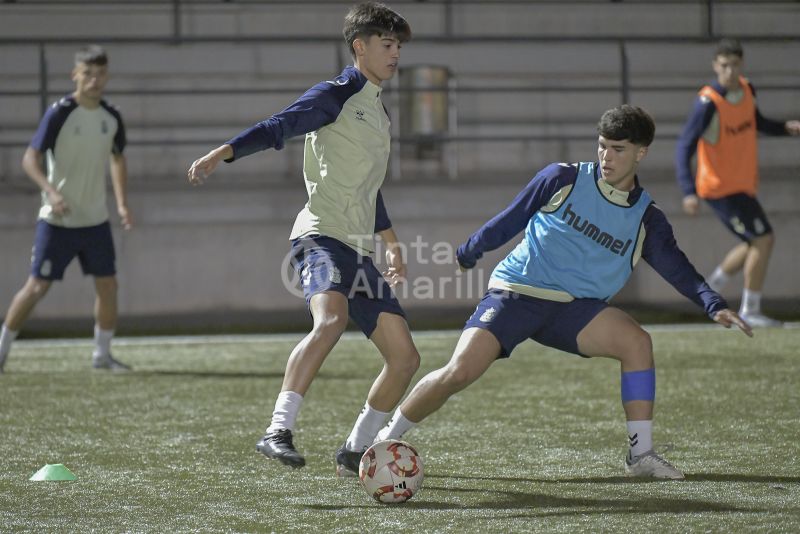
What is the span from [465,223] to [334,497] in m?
8.80

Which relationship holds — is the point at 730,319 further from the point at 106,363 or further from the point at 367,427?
the point at 106,363

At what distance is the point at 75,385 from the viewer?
7719mm

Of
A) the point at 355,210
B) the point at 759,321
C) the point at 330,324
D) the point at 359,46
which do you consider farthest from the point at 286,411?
the point at 759,321

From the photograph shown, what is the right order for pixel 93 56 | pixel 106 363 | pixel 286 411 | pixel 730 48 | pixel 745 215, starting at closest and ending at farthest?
pixel 286 411 < pixel 93 56 < pixel 106 363 < pixel 730 48 < pixel 745 215

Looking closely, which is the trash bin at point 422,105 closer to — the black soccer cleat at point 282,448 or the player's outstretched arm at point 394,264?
the player's outstretched arm at point 394,264

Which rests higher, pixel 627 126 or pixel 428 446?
pixel 627 126

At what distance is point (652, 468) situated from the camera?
4621 millimetres

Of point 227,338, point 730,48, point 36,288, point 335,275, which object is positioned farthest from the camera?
point 227,338

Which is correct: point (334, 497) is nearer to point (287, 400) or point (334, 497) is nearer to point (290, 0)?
point (287, 400)

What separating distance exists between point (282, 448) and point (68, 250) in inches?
174

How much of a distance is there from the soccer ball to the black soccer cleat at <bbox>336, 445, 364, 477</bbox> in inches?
16.6

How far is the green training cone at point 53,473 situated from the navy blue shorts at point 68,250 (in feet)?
11.6

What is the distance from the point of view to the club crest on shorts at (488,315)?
473 centimetres

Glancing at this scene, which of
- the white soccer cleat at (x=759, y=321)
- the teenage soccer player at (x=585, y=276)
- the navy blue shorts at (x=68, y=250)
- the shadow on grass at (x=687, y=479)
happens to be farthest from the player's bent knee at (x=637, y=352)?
the white soccer cleat at (x=759, y=321)
